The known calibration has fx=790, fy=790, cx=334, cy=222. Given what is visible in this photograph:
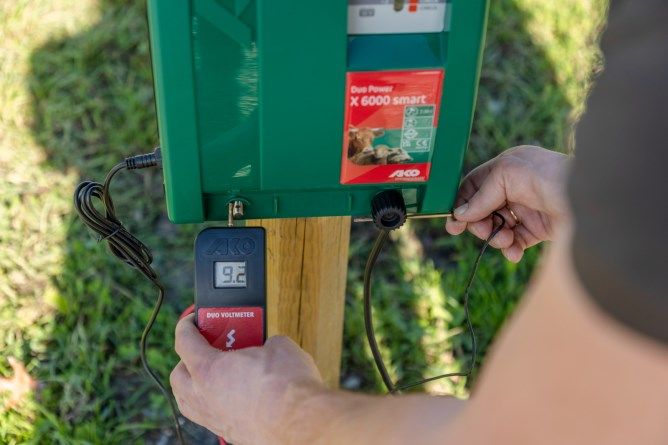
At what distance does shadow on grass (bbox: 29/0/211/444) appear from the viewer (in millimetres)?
2020

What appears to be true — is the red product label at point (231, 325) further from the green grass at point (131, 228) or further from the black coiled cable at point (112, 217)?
the green grass at point (131, 228)

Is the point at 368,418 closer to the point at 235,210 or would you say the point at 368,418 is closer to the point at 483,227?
the point at 235,210

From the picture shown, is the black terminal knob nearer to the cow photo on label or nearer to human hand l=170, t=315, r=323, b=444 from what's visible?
the cow photo on label

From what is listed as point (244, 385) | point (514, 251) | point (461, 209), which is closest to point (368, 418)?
point (244, 385)

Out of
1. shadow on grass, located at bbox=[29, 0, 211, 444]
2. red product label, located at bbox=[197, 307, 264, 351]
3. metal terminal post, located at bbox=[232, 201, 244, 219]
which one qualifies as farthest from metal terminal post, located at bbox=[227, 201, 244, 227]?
shadow on grass, located at bbox=[29, 0, 211, 444]

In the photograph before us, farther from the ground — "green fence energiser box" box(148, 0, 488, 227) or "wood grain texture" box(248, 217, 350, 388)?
"green fence energiser box" box(148, 0, 488, 227)

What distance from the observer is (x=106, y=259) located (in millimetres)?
2289

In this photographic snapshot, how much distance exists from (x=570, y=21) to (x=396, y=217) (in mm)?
2124

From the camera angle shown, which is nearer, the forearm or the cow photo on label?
the forearm

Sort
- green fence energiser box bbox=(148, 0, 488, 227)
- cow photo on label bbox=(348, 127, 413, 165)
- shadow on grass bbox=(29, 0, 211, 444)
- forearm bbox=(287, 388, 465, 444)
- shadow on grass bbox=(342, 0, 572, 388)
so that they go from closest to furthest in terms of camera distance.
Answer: forearm bbox=(287, 388, 465, 444) → green fence energiser box bbox=(148, 0, 488, 227) → cow photo on label bbox=(348, 127, 413, 165) → shadow on grass bbox=(29, 0, 211, 444) → shadow on grass bbox=(342, 0, 572, 388)

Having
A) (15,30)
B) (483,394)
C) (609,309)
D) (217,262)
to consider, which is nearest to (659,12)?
(609,309)

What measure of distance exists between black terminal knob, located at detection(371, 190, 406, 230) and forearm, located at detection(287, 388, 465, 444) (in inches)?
10.8

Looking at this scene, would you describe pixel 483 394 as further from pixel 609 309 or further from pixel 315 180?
pixel 315 180

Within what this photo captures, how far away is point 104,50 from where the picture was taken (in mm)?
2822
